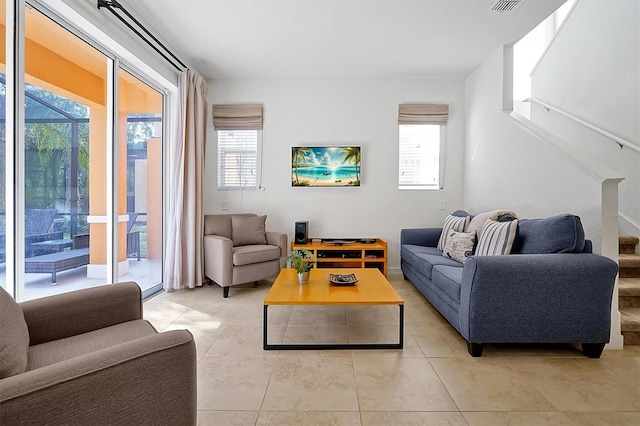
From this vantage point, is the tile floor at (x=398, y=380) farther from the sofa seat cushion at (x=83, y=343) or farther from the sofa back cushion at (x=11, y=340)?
the sofa back cushion at (x=11, y=340)

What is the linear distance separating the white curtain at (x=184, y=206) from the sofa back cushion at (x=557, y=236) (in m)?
3.32

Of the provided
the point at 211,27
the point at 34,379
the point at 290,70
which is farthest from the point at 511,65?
the point at 34,379

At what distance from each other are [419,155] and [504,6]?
6.66ft

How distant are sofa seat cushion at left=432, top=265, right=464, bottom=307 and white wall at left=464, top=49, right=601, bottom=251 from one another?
3.21ft

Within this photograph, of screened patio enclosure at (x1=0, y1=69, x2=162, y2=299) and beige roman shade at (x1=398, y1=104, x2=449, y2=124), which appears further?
beige roman shade at (x1=398, y1=104, x2=449, y2=124)

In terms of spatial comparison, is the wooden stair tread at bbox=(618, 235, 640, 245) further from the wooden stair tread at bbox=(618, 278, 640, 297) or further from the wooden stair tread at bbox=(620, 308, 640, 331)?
the wooden stair tread at bbox=(620, 308, 640, 331)

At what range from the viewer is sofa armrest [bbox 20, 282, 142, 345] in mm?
1414

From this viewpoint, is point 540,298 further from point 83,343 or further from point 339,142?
point 339,142

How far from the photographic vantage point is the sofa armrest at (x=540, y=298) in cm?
207

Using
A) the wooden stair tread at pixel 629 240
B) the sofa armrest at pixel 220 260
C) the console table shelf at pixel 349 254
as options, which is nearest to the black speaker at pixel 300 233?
the console table shelf at pixel 349 254

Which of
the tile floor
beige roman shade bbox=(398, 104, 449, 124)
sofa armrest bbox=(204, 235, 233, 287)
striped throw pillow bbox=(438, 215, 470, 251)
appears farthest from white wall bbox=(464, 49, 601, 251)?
sofa armrest bbox=(204, 235, 233, 287)

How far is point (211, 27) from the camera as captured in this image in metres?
3.17

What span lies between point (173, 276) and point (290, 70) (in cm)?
296

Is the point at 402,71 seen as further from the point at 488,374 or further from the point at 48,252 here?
the point at 48,252
